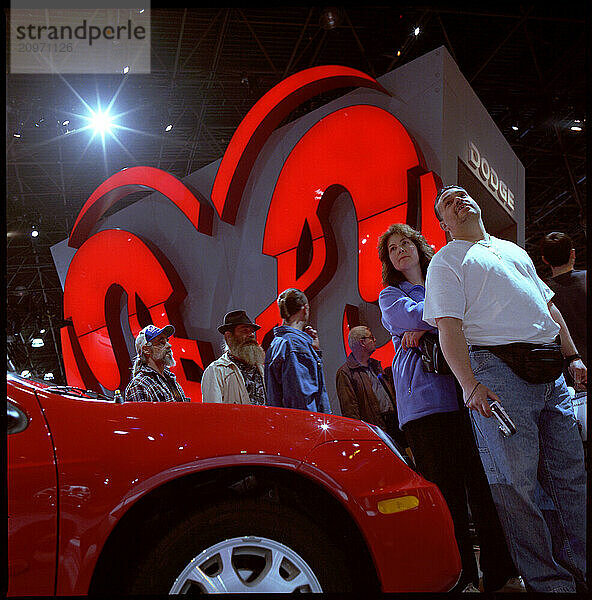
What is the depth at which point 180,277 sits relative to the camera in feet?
18.3

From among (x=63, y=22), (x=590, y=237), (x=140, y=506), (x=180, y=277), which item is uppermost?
(x=63, y=22)

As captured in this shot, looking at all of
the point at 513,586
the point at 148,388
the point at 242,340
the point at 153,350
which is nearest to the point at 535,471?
the point at 513,586

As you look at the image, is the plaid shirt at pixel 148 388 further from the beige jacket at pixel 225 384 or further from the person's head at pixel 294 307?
the person's head at pixel 294 307

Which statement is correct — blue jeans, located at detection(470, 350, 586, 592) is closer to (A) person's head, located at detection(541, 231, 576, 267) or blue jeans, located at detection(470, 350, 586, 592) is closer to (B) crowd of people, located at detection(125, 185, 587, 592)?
(B) crowd of people, located at detection(125, 185, 587, 592)

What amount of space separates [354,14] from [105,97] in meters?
3.38

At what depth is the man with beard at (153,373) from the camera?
12.1ft

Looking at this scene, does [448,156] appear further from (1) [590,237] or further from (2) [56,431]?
(2) [56,431]

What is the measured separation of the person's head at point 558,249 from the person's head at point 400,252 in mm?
631

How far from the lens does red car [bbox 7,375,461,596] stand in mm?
1805

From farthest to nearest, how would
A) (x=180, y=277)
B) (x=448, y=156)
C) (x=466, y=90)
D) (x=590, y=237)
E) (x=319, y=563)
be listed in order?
(x=180, y=277) → (x=466, y=90) → (x=448, y=156) → (x=590, y=237) → (x=319, y=563)

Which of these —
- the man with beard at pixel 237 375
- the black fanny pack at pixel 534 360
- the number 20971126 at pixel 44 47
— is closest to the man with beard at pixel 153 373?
the man with beard at pixel 237 375

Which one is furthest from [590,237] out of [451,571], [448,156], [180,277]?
[180,277]

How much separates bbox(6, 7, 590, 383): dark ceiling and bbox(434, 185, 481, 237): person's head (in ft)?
10.6

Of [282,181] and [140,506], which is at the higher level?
[282,181]
